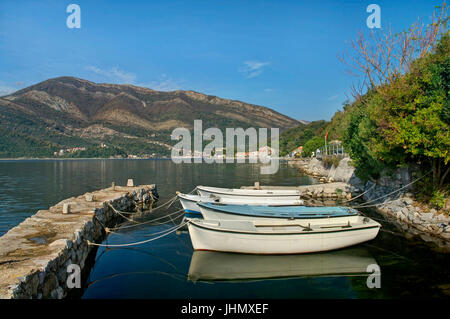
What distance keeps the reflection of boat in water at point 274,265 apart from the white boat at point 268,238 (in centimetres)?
27

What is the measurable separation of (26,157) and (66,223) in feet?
647

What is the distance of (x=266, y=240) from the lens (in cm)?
1111

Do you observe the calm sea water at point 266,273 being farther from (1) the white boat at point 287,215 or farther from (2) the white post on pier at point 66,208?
(2) the white post on pier at point 66,208

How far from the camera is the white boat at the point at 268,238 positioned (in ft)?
36.3

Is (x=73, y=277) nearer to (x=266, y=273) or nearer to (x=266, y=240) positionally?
(x=266, y=273)

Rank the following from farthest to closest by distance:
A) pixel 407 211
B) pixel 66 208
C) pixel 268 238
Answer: pixel 407 211 → pixel 66 208 → pixel 268 238

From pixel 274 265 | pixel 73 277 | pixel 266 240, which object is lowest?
pixel 274 265

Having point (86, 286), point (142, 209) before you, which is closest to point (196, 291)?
point (86, 286)

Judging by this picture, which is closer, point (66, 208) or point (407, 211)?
point (66, 208)

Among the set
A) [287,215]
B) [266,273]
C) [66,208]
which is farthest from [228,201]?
[66,208]

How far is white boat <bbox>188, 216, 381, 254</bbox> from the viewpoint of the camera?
11.1 meters

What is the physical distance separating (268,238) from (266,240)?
0.39 feet
